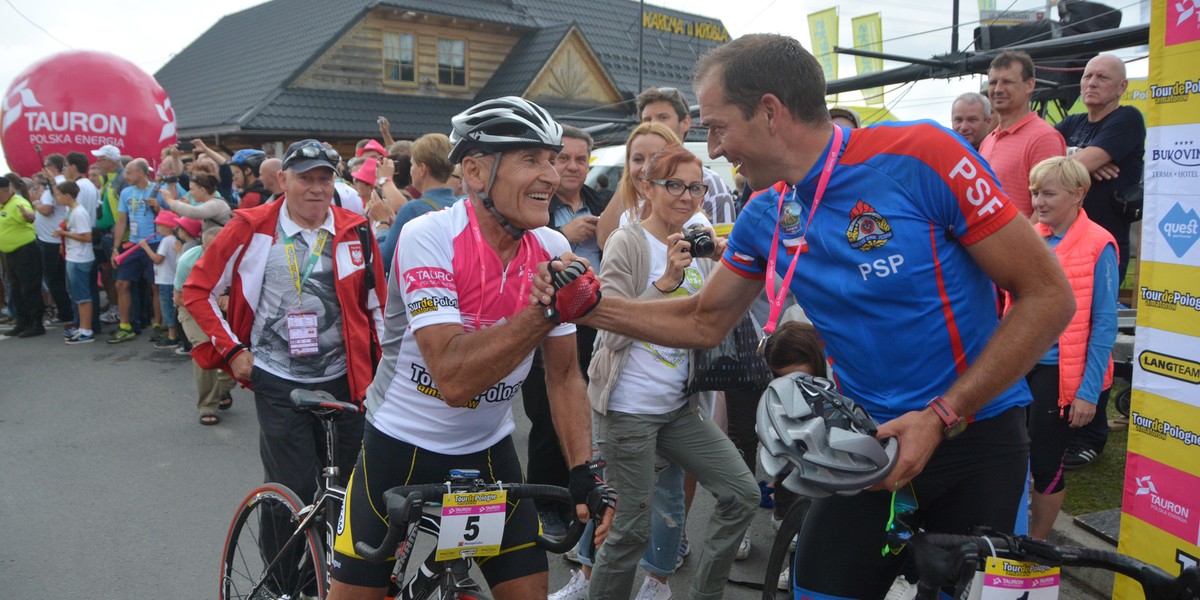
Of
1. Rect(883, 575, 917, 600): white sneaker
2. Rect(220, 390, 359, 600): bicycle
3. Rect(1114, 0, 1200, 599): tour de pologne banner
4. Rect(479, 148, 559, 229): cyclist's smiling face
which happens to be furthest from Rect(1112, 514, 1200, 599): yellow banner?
Rect(220, 390, 359, 600): bicycle

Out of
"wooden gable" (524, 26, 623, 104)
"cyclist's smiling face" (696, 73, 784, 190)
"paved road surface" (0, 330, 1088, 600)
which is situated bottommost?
"paved road surface" (0, 330, 1088, 600)

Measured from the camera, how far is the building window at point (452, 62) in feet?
89.4

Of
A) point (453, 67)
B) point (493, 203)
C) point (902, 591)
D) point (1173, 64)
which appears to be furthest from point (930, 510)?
point (453, 67)

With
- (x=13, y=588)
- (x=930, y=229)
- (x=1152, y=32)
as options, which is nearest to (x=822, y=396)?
(x=930, y=229)

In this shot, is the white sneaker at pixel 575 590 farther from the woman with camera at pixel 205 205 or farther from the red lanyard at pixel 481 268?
the woman with camera at pixel 205 205

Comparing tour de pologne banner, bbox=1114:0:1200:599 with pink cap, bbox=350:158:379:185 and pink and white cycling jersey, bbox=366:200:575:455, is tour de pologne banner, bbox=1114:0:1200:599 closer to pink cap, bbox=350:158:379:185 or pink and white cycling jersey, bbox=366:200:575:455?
pink and white cycling jersey, bbox=366:200:575:455

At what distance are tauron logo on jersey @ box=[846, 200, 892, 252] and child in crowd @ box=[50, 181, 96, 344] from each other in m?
12.4

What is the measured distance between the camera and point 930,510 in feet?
8.17

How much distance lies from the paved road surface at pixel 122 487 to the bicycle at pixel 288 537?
911 millimetres

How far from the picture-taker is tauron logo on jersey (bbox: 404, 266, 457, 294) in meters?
2.45

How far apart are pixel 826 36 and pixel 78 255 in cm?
1296

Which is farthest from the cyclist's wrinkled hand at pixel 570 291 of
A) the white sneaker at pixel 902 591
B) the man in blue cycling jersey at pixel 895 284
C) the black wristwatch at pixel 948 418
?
the white sneaker at pixel 902 591

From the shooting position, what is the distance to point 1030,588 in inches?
79.7

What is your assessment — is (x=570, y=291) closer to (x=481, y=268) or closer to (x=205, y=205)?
(x=481, y=268)
